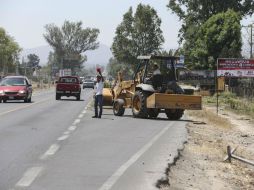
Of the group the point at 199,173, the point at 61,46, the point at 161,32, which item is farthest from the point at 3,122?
the point at 61,46

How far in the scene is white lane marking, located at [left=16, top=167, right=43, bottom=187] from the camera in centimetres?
935

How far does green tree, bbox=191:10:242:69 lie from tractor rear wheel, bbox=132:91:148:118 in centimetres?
3229

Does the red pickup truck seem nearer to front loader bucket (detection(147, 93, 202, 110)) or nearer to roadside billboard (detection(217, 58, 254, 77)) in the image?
roadside billboard (detection(217, 58, 254, 77))

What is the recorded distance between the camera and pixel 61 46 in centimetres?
14700

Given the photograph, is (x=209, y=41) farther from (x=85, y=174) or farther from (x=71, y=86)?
(x=85, y=174)

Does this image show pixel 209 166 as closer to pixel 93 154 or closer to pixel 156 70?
pixel 93 154

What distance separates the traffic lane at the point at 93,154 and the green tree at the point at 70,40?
409ft

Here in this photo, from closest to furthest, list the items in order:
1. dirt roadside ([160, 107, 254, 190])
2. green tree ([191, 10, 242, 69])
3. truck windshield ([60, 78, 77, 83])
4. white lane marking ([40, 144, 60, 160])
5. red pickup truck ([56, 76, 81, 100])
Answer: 1. dirt roadside ([160, 107, 254, 190])
2. white lane marking ([40, 144, 60, 160])
3. red pickup truck ([56, 76, 81, 100])
4. truck windshield ([60, 78, 77, 83])
5. green tree ([191, 10, 242, 69])

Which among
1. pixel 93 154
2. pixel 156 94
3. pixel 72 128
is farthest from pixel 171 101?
pixel 93 154

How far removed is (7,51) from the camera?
111m

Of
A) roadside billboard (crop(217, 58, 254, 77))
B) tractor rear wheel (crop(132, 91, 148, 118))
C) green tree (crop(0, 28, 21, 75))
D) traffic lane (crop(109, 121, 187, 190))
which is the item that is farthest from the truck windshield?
green tree (crop(0, 28, 21, 75))

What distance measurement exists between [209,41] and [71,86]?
1736 centimetres

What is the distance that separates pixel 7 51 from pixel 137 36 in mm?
29183

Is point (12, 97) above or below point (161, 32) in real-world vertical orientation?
below
